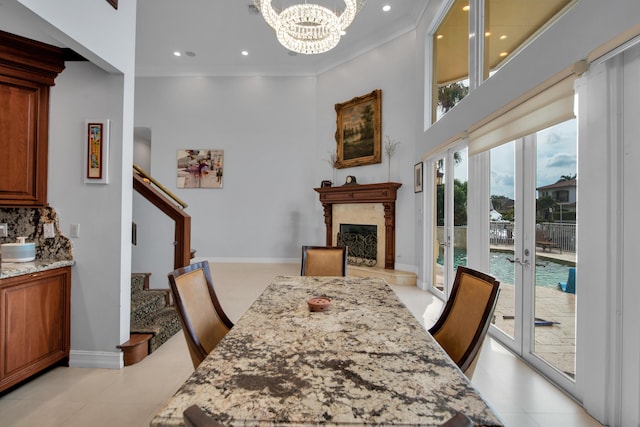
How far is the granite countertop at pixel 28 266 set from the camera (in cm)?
193

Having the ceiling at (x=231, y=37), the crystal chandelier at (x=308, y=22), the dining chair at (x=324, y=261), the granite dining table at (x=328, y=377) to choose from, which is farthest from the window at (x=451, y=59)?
the granite dining table at (x=328, y=377)

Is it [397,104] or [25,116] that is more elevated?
[397,104]

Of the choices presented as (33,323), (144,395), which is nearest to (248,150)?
(33,323)

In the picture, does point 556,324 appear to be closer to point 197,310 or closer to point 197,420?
point 197,310

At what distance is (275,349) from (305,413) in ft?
1.14

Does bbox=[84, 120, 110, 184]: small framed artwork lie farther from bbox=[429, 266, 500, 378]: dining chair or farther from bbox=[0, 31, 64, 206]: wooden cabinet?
bbox=[429, 266, 500, 378]: dining chair

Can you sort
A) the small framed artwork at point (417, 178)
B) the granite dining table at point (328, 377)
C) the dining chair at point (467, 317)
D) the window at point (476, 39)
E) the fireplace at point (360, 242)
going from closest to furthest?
the granite dining table at point (328, 377)
the dining chair at point (467, 317)
the window at point (476, 39)
the small framed artwork at point (417, 178)
the fireplace at point (360, 242)

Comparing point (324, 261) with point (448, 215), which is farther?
point (448, 215)

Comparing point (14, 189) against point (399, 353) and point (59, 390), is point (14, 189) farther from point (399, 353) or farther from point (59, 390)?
point (399, 353)

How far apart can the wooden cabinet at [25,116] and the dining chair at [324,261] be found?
2.11m

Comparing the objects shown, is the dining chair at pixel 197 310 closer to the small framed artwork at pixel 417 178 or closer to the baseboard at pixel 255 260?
the small framed artwork at pixel 417 178

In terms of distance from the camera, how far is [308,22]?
264 centimetres

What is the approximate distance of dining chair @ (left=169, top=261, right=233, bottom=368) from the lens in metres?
1.29

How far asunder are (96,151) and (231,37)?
14.9ft
